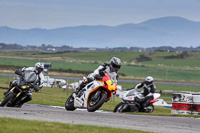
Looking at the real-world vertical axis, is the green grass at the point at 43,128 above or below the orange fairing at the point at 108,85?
below

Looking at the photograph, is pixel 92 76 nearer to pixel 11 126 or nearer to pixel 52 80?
pixel 11 126

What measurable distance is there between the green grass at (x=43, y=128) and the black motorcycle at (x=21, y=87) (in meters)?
4.94

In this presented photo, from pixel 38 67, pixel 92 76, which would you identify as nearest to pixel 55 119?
pixel 92 76

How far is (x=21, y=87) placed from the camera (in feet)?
48.4

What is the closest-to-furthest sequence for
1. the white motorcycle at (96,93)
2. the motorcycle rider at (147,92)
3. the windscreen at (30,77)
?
1. the white motorcycle at (96,93)
2. the windscreen at (30,77)
3. the motorcycle rider at (147,92)

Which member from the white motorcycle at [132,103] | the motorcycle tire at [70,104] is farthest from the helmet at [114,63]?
the white motorcycle at [132,103]

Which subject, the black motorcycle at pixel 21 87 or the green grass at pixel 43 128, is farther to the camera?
the black motorcycle at pixel 21 87

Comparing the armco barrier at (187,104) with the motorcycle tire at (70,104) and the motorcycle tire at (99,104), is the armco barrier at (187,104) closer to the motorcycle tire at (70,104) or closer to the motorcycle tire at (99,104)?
the motorcycle tire at (70,104)

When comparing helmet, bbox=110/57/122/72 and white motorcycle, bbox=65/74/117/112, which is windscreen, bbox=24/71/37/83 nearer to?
white motorcycle, bbox=65/74/117/112

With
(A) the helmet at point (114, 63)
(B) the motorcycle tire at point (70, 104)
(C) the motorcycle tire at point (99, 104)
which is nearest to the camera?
(C) the motorcycle tire at point (99, 104)

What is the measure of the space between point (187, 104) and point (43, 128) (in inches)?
471

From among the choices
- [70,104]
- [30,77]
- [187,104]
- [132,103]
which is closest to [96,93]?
[70,104]

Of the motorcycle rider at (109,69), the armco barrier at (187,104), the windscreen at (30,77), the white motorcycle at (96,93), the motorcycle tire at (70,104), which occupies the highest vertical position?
the motorcycle rider at (109,69)

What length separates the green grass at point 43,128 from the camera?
8.40 metres
